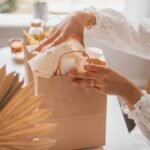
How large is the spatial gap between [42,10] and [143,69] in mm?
851

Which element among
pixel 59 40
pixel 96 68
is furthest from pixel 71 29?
pixel 96 68

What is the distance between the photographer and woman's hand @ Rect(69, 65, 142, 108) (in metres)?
0.77

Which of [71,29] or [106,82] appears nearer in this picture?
[106,82]

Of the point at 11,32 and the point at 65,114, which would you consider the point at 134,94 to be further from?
the point at 11,32

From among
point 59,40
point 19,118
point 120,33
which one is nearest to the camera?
point 19,118

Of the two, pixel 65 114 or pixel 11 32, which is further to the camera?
pixel 11 32

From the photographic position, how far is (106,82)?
0.82m

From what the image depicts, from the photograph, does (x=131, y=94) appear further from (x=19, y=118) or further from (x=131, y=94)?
(x=19, y=118)

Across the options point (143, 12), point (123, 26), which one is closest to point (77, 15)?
point (123, 26)

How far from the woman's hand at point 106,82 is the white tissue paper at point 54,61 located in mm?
23

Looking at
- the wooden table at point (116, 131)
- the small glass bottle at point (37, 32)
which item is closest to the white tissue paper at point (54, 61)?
the wooden table at point (116, 131)

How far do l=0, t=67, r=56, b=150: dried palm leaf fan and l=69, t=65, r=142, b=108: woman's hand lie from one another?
15 cm

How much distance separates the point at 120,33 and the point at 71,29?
0.25 meters

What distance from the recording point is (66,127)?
829mm
